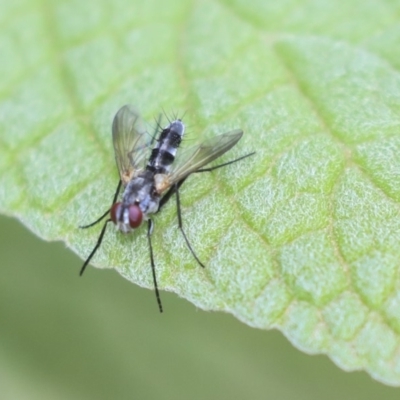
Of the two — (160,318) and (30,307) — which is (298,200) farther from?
(30,307)

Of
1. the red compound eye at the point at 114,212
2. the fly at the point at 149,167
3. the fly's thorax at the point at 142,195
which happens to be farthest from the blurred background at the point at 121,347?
the red compound eye at the point at 114,212

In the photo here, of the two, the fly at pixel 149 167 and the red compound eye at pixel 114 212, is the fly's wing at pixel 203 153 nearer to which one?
the fly at pixel 149 167

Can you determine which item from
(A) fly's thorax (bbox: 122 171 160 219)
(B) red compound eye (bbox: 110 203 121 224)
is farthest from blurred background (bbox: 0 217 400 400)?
(B) red compound eye (bbox: 110 203 121 224)

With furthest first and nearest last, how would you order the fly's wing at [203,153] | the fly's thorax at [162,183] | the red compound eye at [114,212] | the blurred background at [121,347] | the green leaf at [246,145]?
the blurred background at [121,347] < the fly's thorax at [162,183] < the fly's wing at [203,153] < the red compound eye at [114,212] < the green leaf at [246,145]

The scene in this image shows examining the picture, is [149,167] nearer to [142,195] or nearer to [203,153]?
[142,195]

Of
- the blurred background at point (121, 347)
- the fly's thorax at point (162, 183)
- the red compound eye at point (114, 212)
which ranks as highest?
the red compound eye at point (114, 212)

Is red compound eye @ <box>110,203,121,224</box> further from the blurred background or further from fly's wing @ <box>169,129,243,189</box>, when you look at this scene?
the blurred background
